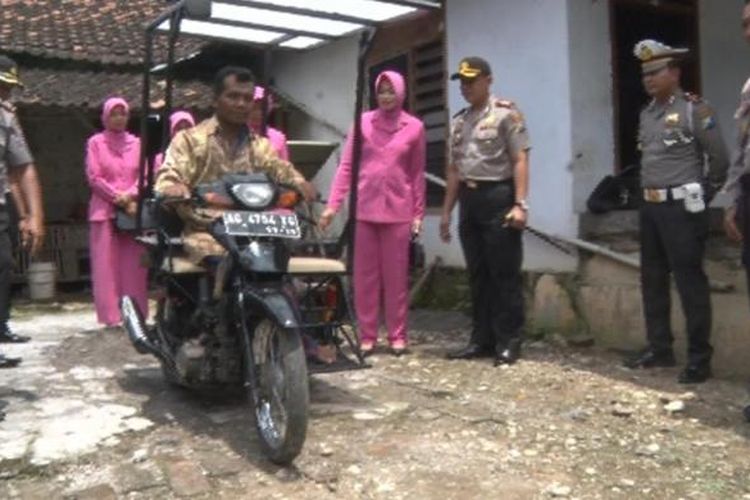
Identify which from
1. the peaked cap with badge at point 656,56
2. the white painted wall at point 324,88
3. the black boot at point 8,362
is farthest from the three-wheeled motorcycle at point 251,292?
the white painted wall at point 324,88

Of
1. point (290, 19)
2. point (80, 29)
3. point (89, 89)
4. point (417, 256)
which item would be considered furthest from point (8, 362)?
point (80, 29)

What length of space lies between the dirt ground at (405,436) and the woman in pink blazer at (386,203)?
0.41 metres

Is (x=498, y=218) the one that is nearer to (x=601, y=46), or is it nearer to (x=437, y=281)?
(x=601, y=46)

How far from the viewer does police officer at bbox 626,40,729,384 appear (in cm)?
Result: 476

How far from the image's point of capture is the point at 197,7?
158 inches

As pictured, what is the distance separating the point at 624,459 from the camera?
11.8 feet

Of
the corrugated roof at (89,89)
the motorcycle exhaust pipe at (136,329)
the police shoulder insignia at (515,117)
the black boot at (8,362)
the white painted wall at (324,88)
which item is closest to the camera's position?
the motorcycle exhaust pipe at (136,329)

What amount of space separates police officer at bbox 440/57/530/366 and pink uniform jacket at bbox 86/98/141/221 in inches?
112

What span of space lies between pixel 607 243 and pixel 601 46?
4.78 ft

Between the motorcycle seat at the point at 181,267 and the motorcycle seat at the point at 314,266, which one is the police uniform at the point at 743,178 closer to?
the motorcycle seat at the point at 314,266

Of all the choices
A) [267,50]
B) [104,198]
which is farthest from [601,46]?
[104,198]

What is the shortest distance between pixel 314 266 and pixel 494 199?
167cm

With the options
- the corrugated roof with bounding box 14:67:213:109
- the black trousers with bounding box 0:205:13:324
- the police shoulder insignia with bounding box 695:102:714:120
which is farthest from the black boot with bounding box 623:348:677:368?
the corrugated roof with bounding box 14:67:213:109

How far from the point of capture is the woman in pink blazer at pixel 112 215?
6.96 metres
